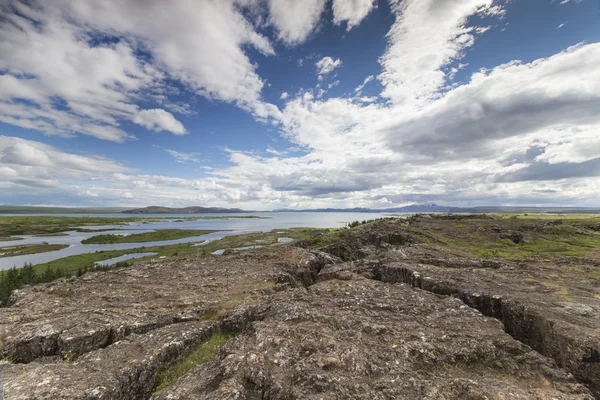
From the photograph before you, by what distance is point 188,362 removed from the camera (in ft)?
45.0

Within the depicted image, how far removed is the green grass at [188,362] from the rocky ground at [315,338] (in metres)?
0.15

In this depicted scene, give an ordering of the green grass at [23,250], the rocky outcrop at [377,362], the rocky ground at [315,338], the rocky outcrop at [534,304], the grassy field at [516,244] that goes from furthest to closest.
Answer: the green grass at [23,250] < the grassy field at [516,244] < the rocky outcrop at [534,304] < the rocky ground at [315,338] < the rocky outcrop at [377,362]

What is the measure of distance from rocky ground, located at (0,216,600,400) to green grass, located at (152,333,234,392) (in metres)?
0.15

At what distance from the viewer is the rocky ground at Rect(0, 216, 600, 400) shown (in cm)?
1067

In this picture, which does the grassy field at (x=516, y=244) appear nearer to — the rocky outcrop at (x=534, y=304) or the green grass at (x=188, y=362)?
the rocky outcrop at (x=534, y=304)

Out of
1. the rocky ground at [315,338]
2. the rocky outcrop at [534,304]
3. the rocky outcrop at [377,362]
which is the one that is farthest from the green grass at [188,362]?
the rocky outcrop at [534,304]

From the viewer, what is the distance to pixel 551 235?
198 ft

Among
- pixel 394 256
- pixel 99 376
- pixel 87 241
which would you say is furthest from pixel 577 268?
pixel 87 241

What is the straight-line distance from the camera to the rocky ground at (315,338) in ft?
35.0

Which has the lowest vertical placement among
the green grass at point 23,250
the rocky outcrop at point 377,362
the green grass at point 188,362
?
the green grass at point 23,250

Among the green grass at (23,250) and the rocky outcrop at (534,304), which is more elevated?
the rocky outcrop at (534,304)

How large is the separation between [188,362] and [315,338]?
707 cm

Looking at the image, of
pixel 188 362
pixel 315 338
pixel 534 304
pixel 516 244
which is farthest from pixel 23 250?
pixel 516 244

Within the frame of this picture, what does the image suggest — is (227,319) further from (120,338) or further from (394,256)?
(394,256)
